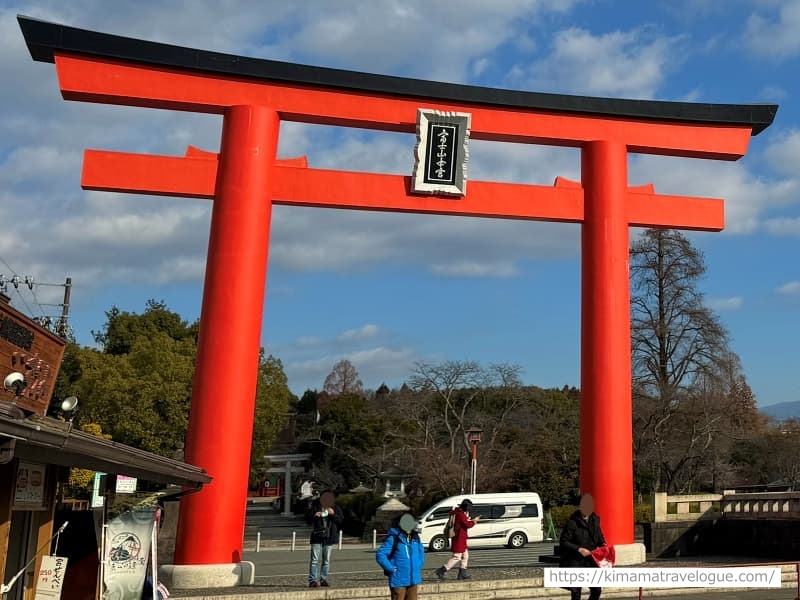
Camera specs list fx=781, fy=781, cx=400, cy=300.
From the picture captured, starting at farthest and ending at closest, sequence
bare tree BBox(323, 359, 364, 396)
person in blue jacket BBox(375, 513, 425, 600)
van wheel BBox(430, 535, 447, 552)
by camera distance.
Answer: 1. bare tree BBox(323, 359, 364, 396)
2. van wheel BBox(430, 535, 447, 552)
3. person in blue jacket BBox(375, 513, 425, 600)

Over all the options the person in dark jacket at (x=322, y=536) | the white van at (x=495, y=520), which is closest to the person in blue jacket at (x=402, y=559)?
the person in dark jacket at (x=322, y=536)

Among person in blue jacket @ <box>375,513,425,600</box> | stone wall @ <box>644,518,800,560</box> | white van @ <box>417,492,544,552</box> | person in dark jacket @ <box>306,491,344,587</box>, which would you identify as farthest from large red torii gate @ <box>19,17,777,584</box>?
white van @ <box>417,492,544,552</box>

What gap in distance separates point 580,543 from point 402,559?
2.02 m

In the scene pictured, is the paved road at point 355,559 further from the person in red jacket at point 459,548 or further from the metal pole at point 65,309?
the metal pole at point 65,309

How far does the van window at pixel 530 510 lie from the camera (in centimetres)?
2617

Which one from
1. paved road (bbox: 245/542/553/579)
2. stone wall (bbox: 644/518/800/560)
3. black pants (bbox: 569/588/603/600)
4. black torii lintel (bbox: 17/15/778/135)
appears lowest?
paved road (bbox: 245/542/553/579)

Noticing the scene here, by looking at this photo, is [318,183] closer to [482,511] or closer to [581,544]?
[581,544]

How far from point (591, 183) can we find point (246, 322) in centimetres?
733

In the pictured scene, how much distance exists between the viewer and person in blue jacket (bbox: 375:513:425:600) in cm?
859

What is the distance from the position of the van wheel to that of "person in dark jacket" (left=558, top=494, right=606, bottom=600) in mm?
16278

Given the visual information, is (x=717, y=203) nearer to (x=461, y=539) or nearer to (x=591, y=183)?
(x=591, y=183)

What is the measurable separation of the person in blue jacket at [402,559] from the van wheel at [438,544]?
54.3ft

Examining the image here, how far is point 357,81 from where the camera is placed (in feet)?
48.7

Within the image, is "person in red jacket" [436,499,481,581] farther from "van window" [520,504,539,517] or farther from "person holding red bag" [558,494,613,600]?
"van window" [520,504,539,517]
